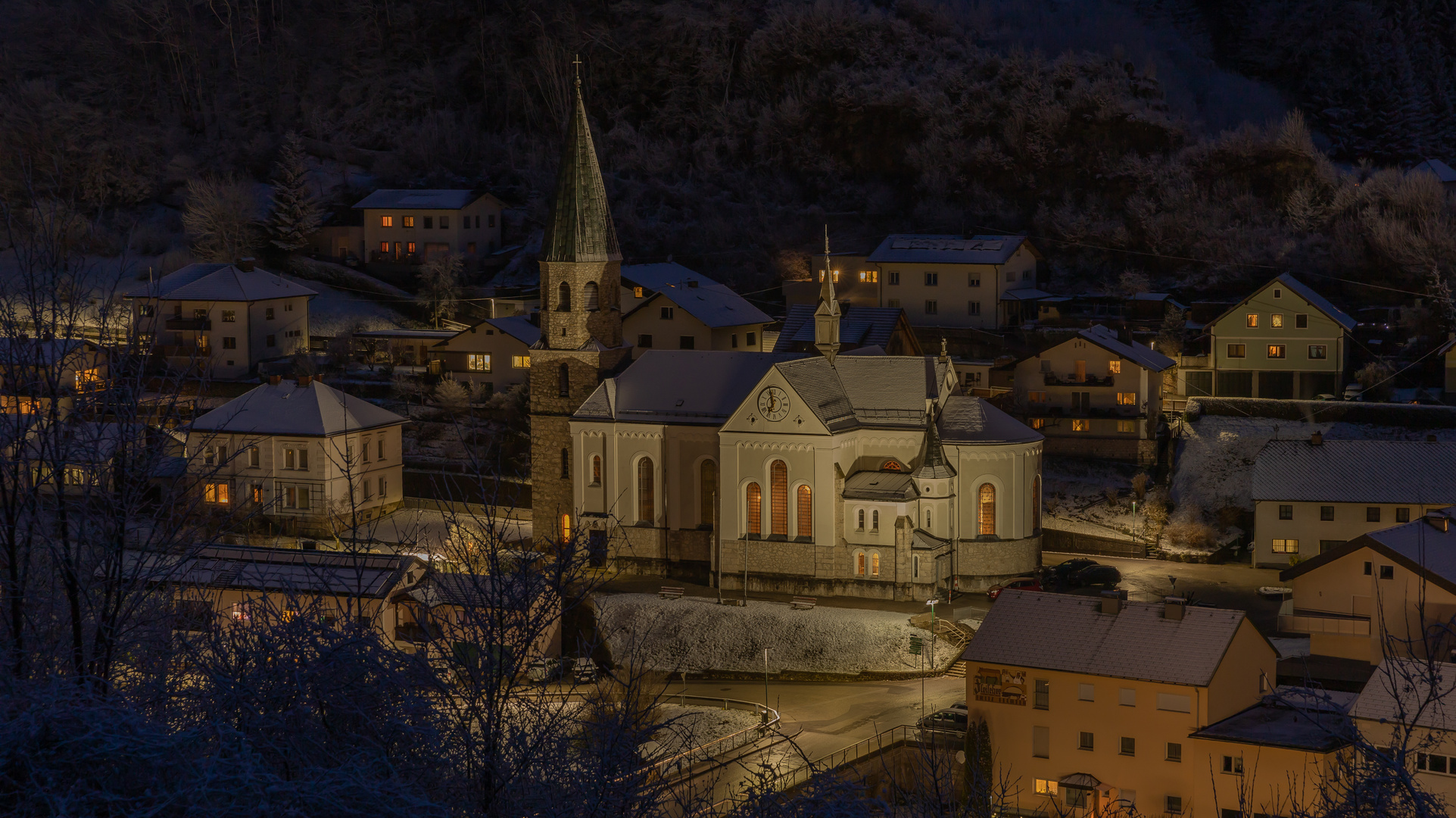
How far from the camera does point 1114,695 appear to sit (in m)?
30.4

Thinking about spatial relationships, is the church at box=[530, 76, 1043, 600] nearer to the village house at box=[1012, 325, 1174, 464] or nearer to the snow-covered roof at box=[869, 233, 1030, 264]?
the village house at box=[1012, 325, 1174, 464]

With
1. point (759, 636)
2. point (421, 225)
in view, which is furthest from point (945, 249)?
point (759, 636)

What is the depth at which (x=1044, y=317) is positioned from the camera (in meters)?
60.1

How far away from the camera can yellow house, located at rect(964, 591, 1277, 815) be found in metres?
29.6

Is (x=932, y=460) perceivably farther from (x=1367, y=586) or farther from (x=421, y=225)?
(x=421, y=225)

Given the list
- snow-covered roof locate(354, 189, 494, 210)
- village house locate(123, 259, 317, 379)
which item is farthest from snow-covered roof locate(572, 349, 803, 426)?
snow-covered roof locate(354, 189, 494, 210)

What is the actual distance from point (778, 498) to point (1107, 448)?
12607 mm

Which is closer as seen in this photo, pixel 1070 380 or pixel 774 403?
pixel 774 403

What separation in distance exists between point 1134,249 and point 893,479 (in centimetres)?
2980

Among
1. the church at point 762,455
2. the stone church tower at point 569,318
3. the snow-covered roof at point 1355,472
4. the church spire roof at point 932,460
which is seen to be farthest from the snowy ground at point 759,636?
the snow-covered roof at point 1355,472

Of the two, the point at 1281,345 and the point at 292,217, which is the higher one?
the point at 292,217

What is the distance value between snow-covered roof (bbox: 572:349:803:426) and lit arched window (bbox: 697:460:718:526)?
1268 mm

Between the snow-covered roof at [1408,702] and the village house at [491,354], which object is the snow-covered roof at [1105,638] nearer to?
the snow-covered roof at [1408,702]

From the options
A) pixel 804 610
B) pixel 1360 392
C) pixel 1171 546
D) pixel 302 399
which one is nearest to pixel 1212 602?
pixel 1171 546
